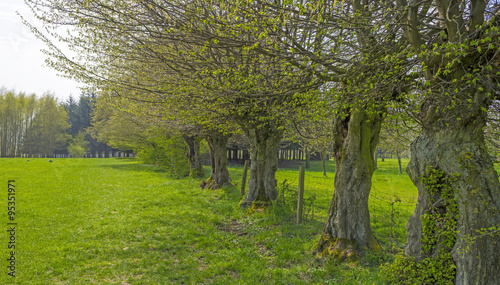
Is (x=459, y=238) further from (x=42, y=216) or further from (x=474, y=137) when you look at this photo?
(x=42, y=216)

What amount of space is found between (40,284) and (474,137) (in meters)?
8.27

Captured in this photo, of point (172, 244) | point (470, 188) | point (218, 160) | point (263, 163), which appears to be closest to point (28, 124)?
point (218, 160)

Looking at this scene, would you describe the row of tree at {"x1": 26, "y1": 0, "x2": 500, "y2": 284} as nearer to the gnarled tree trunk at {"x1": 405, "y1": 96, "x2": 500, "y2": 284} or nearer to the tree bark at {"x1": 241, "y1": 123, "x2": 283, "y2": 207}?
the gnarled tree trunk at {"x1": 405, "y1": 96, "x2": 500, "y2": 284}

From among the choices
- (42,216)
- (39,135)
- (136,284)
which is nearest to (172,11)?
(136,284)

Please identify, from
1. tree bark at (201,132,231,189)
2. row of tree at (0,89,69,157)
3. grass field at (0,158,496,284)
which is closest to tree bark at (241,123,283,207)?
grass field at (0,158,496,284)

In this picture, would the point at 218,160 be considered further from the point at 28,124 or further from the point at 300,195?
the point at 28,124

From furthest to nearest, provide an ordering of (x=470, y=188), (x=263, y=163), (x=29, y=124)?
(x=29, y=124) → (x=263, y=163) → (x=470, y=188)

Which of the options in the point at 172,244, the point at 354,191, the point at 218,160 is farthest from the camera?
the point at 218,160

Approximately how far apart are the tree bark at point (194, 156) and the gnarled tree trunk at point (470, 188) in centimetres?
2036

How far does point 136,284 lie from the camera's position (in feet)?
17.7

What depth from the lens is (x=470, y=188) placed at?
4.30m

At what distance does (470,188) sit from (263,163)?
7764 millimetres

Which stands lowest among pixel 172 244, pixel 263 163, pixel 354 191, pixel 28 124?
pixel 172 244

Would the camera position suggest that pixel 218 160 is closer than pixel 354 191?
No
